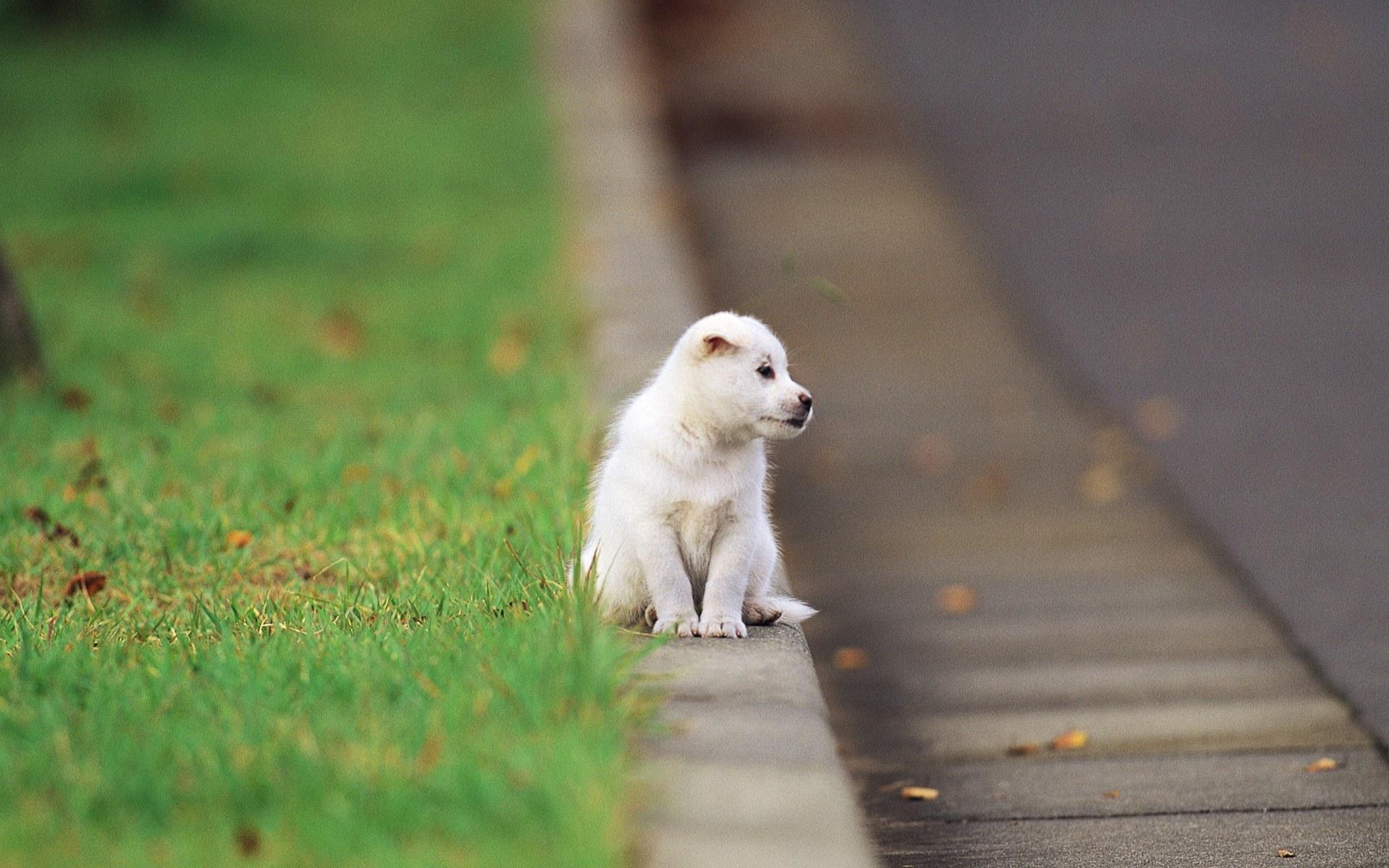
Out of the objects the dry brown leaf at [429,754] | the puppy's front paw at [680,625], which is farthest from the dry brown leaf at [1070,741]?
the dry brown leaf at [429,754]

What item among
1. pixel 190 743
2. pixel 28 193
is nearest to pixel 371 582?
pixel 190 743

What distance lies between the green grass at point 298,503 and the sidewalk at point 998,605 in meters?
1.12

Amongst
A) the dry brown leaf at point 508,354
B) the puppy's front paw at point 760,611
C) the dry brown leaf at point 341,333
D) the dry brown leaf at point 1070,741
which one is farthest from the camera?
the dry brown leaf at point 341,333

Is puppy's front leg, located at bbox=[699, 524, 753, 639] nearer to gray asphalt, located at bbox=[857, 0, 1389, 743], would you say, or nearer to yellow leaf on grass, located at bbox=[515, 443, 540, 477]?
yellow leaf on grass, located at bbox=[515, 443, 540, 477]

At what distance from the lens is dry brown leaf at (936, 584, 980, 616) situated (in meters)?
5.86

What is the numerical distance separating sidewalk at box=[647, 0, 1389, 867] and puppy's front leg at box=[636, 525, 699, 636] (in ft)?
2.25

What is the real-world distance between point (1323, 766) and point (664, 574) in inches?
70.0

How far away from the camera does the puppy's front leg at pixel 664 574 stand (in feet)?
12.6

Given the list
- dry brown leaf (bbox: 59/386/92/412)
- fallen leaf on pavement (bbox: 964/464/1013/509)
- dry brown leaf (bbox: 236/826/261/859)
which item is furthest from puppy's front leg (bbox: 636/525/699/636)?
dry brown leaf (bbox: 59/386/92/412)

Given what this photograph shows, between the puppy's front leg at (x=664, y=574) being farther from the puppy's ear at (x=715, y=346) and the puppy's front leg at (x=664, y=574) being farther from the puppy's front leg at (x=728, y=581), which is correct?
the puppy's ear at (x=715, y=346)

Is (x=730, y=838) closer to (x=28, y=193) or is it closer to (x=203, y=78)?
(x=28, y=193)

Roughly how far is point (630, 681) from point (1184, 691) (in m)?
2.22

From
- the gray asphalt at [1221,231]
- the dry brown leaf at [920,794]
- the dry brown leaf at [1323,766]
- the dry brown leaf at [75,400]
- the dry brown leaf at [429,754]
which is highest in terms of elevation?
the gray asphalt at [1221,231]

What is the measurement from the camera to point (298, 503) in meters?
5.24
